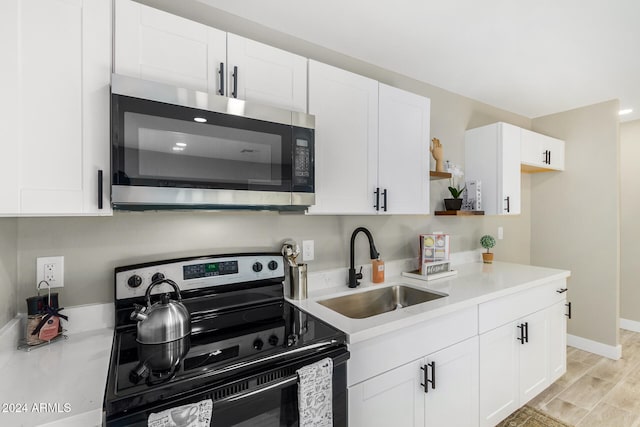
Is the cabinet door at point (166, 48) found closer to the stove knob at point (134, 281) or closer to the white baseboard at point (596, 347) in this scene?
the stove knob at point (134, 281)

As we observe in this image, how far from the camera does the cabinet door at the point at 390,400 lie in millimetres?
1289

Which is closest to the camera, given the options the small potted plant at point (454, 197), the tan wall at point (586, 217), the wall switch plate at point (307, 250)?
the wall switch plate at point (307, 250)

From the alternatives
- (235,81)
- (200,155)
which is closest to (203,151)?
(200,155)

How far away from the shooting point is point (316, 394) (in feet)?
3.52

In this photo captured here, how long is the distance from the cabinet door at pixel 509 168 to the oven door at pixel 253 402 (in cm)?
215

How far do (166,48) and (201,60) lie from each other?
13 cm

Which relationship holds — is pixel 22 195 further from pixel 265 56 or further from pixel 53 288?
pixel 265 56

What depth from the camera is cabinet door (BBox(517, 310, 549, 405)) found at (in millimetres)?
2076

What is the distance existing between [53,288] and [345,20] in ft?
6.06

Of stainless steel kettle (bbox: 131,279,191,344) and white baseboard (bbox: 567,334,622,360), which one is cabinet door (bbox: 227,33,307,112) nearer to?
stainless steel kettle (bbox: 131,279,191,344)

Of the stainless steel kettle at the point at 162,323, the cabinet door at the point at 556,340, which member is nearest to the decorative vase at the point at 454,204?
the cabinet door at the point at 556,340

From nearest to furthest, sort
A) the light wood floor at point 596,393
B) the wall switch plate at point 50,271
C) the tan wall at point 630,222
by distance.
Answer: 1. the wall switch plate at point 50,271
2. the light wood floor at point 596,393
3. the tan wall at point 630,222

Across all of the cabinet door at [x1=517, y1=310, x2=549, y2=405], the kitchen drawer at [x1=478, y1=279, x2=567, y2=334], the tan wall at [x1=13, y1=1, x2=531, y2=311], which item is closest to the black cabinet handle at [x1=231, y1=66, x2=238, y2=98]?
the tan wall at [x1=13, y1=1, x2=531, y2=311]

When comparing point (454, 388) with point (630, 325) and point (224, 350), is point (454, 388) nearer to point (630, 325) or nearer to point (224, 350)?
point (224, 350)
